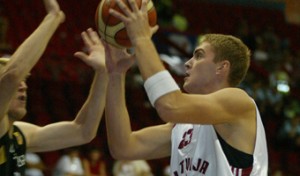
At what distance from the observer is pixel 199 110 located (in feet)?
11.6

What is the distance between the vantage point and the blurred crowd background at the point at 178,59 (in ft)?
38.1

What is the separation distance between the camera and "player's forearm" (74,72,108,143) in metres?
4.59

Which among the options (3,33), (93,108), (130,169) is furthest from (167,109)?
(3,33)

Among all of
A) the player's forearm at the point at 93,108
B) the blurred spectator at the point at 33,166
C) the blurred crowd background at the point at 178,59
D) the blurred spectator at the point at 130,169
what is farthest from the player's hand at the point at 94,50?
the blurred spectator at the point at 130,169

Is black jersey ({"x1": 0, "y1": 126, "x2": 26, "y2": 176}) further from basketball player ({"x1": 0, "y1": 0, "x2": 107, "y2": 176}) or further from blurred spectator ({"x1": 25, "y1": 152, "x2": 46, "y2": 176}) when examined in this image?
blurred spectator ({"x1": 25, "y1": 152, "x2": 46, "y2": 176})

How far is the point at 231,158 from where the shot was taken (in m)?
3.79

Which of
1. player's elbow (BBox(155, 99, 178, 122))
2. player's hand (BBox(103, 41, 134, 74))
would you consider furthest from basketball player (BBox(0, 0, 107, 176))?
player's elbow (BBox(155, 99, 178, 122))

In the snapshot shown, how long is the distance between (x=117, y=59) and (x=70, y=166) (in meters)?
5.93

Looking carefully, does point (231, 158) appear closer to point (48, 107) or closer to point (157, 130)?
point (157, 130)

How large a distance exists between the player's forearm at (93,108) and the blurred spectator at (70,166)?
518 cm

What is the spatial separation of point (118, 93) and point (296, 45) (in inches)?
555

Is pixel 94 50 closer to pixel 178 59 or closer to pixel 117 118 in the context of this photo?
pixel 117 118

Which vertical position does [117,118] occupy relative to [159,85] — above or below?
below

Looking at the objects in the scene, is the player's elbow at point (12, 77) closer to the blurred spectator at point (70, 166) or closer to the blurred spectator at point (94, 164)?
the blurred spectator at point (70, 166)
